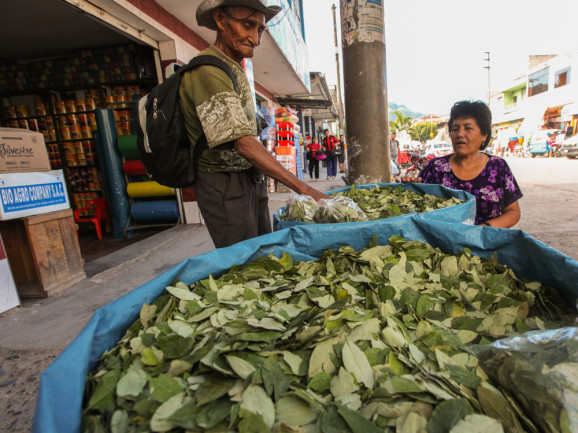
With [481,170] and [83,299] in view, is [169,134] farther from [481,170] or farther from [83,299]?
[481,170]

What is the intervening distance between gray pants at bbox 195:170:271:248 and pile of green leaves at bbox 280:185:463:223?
230 mm

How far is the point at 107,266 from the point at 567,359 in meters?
3.80

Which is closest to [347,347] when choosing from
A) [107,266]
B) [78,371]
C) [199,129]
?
[78,371]

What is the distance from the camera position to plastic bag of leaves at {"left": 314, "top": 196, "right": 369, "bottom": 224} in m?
1.61

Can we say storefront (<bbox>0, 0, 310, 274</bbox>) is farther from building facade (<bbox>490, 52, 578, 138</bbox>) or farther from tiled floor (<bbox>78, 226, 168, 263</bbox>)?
building facade (<bbox>490, 52, 578, 138</bbox>)

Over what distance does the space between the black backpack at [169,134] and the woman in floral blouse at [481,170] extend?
1.72 meters

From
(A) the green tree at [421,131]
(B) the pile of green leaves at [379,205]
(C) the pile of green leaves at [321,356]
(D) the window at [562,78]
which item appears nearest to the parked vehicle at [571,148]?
(D) the window at [562,78]

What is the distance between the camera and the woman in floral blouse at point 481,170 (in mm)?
2346

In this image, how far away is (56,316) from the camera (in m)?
2.43

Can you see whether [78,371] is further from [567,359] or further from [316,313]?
[567,359]

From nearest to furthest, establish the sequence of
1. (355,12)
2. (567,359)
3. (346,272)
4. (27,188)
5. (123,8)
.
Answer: (567,359)
(346,272)
(27,188)
(355,12)
(123,8)

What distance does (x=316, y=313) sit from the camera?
3.19 ft

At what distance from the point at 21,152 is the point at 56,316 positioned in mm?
1332

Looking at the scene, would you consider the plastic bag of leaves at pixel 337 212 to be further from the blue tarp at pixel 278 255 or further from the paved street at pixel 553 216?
the paved street at pixel 553 216
